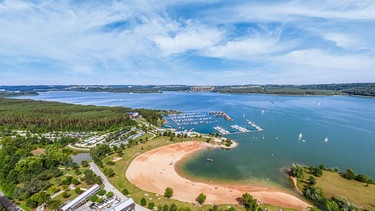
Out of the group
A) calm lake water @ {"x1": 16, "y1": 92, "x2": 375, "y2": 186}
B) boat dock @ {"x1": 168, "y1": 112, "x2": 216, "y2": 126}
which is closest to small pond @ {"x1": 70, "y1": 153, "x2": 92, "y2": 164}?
calm lake water @ {"x1": 16, "y1": 92, "x2": 375, "y2": 186}

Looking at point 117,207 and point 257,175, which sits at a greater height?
point 117,207

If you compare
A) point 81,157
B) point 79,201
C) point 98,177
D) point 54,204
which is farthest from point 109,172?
point 81,157

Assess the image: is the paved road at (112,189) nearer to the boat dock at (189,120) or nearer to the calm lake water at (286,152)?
the calm lake water at (286,152)

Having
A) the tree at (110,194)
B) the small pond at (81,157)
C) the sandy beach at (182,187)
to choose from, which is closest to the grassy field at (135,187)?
the sandy beach at (182,187)

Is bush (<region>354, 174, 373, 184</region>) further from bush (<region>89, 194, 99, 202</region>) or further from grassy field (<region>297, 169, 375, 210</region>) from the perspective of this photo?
bush (<region>89, 194, 99, 202</region>)

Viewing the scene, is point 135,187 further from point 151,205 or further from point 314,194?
point 314,194

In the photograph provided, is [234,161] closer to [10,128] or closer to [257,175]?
[257,175]

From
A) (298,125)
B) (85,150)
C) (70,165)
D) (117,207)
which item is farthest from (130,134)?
(298,125)
